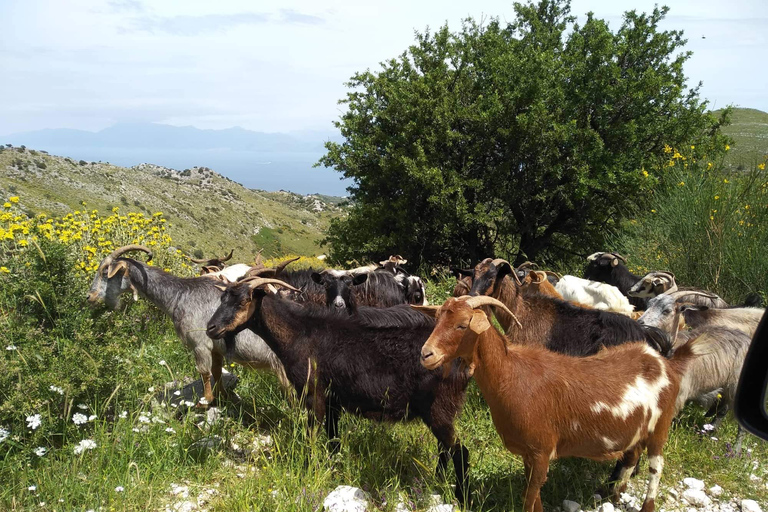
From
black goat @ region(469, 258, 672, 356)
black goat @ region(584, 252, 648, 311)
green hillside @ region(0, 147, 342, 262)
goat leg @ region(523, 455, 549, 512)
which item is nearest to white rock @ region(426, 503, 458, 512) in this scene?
goat leg @ region(523, 455, 549, 512)

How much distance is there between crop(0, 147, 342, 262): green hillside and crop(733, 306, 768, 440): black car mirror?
2750cm

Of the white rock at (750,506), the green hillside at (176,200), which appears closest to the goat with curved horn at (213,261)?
the white rock at (750,506)

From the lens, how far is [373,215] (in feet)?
47.6

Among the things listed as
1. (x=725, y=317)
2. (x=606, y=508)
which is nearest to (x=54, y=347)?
(x=606, y=508)

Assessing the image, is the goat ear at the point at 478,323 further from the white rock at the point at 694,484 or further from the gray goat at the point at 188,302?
the gray goat at the point at 188,302

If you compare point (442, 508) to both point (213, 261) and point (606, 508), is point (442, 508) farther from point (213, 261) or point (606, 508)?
point (213, 261)

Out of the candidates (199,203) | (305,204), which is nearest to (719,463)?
(199,203)

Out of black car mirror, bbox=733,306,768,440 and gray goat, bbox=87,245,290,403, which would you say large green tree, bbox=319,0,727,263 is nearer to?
gray goat, bbox=87,245,290,403

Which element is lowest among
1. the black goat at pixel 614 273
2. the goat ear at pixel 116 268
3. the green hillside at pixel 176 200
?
the green hillside at pixel 176 200

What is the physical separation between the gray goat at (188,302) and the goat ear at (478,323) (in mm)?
2788

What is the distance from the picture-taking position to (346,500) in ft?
11.0

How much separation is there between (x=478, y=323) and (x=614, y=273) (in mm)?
6312

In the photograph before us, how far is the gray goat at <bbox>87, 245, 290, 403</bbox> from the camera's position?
17.9 ft

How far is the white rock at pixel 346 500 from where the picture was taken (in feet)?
10.6
